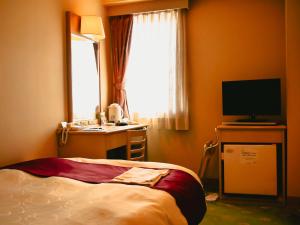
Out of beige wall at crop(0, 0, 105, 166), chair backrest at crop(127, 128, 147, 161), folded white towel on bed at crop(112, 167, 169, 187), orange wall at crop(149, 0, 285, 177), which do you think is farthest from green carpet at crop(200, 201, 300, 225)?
beige wall at crop(0, 0, 105, 166)

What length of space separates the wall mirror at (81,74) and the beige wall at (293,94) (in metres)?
2.27

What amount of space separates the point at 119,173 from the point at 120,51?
2.68 meters

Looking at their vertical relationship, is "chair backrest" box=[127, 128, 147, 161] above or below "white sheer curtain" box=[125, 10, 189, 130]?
below

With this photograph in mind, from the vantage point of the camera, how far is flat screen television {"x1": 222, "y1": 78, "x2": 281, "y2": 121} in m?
3.48

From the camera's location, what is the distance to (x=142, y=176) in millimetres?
1711

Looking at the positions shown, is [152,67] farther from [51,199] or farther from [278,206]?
[51,199]

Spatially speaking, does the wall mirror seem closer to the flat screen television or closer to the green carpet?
the flat screen television

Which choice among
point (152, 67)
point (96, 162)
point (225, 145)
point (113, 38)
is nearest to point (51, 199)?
point (96, 162)

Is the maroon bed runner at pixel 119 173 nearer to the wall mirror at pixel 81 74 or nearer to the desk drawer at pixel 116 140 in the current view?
the desk drawer at pixel 116 140

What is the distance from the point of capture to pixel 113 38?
14.1 feet

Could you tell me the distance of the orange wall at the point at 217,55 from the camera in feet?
12.2

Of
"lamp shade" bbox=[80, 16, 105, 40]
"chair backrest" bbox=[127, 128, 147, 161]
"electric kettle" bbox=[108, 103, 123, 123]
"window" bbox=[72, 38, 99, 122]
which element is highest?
"lamp shade" bbox=[80, 16, 105, 40]

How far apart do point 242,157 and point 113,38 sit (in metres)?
2.39

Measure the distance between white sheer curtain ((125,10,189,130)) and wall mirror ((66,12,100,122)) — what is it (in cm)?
56
